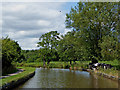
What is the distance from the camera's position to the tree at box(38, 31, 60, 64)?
69.9 metres

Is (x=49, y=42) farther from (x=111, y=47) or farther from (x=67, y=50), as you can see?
(x=111, y=47)

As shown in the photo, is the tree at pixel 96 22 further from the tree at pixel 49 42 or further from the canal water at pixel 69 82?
the tree at pixel 49 42

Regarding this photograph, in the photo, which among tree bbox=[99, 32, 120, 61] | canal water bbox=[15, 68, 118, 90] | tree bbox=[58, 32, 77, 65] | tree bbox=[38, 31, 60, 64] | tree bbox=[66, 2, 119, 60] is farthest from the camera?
tree bbox=[38, 31, 60, 64]

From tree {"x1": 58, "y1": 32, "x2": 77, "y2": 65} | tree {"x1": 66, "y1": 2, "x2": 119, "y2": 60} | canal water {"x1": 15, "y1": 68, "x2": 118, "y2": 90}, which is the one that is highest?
tree {"x1": 66, "y1": 2, "x2": 119, "y2": 60}

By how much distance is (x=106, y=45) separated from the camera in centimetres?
3075

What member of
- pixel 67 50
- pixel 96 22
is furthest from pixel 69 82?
pixel 67 50

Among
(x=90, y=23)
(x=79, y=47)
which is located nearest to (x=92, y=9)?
(x=90, y=23)

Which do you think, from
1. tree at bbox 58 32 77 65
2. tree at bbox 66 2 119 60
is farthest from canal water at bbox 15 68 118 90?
tree at bbox 58 32 77 65

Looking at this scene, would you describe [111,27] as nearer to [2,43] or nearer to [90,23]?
[90,23]

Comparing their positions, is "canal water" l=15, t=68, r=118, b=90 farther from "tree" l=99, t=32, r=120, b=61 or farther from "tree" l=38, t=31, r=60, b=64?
"tree" l=38, t=31, r=60, b=64

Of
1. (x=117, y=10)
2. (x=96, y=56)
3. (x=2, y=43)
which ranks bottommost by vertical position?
(x=96, y=56)

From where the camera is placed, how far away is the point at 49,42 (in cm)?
7144

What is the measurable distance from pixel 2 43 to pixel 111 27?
22.0 metres

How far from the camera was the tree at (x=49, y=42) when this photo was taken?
2751 inches
